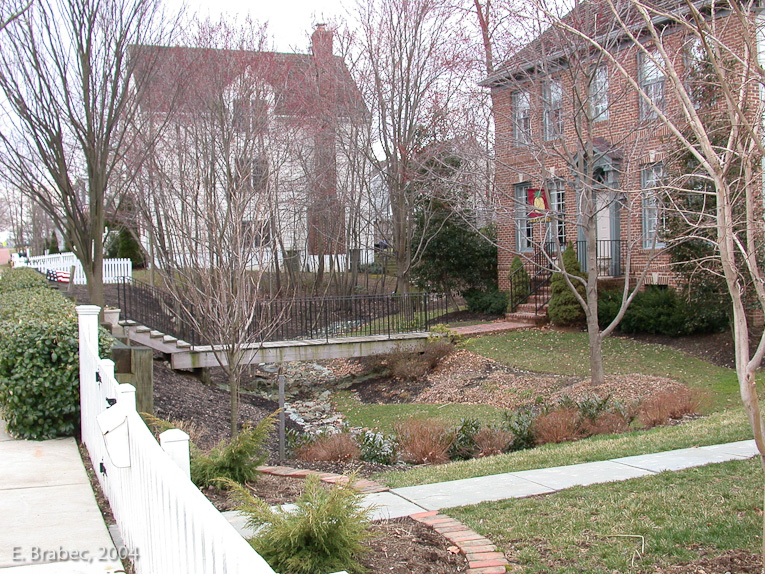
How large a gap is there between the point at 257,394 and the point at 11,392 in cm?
909

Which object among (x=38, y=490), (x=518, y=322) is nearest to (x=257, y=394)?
(x=518, y=322)

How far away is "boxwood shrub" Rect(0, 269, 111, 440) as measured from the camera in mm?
6734

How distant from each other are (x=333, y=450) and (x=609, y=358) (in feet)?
27.9

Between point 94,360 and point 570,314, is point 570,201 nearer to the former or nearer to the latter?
point 570,314

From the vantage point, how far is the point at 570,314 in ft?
57.3

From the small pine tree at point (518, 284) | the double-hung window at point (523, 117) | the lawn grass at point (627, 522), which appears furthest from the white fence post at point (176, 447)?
the small pine tree at point (518, 284)

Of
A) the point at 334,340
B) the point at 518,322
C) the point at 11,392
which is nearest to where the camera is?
the point at 11,392

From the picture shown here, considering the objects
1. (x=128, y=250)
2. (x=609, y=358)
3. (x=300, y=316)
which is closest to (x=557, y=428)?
(x=609, y=358)

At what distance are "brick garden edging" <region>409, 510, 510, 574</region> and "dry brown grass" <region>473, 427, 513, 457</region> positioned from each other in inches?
141

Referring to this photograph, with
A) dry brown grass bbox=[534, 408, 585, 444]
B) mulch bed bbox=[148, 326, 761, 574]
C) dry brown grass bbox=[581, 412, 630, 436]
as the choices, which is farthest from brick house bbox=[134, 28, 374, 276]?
dry brown grass bbox=[581, 412, 630, 436]

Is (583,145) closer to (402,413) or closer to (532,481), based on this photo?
(402,413)

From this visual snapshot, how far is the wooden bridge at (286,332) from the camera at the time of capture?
14719mm

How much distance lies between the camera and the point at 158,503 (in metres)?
3.12

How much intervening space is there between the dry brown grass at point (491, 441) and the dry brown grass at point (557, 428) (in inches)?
15.3
